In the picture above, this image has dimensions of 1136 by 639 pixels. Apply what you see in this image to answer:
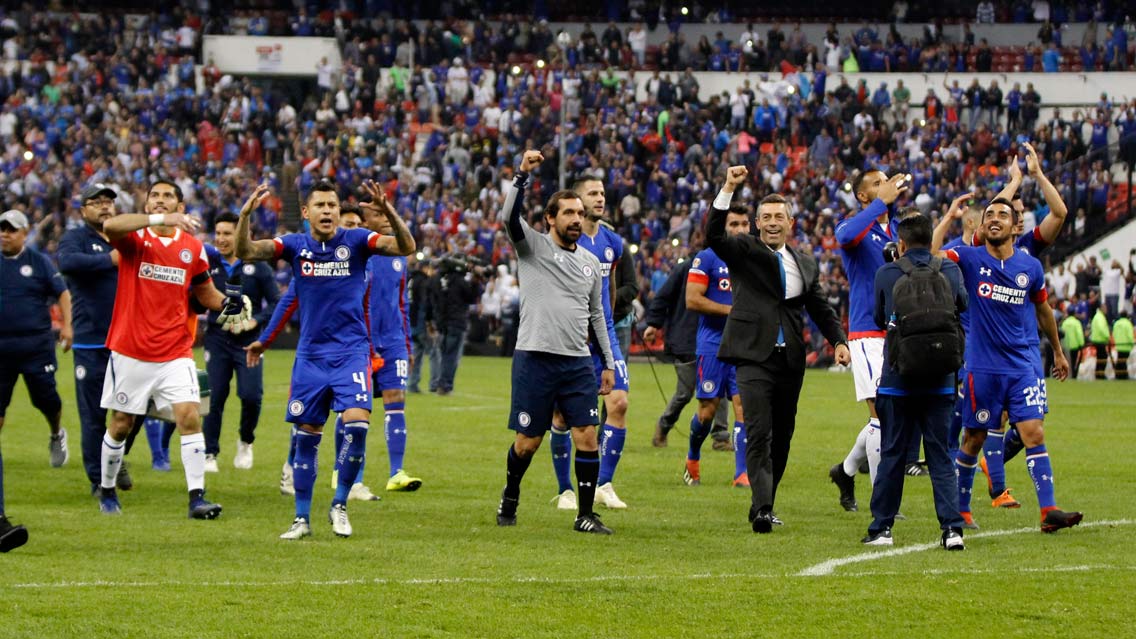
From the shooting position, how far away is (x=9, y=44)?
157 feet

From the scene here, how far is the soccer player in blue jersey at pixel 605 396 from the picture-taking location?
39.3 ft

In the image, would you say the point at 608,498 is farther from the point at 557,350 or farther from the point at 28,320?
the point at 28,320

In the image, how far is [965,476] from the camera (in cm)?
1102

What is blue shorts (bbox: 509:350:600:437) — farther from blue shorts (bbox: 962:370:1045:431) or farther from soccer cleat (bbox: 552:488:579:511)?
blue shorts (bbox: 962:370:1045:431)

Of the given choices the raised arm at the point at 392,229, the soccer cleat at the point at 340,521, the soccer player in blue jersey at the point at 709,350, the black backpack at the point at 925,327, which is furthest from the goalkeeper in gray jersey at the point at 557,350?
the soccer player in blue jersey at the point at 709,350

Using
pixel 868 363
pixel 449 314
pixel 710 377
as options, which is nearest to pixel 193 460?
pixel 710 377

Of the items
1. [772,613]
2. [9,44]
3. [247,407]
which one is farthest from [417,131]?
[772,613]

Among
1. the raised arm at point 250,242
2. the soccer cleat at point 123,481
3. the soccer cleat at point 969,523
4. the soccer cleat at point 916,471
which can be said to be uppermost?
the raised arm at point 250,242

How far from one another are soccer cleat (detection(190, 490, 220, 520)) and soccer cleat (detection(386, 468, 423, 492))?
6.18 ft

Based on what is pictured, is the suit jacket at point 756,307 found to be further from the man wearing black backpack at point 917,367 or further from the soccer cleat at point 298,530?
the soccer cleat at point 298,530

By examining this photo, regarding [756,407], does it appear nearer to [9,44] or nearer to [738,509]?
[738,509]

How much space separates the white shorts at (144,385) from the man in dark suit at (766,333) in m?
3.75

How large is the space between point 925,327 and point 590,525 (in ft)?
8.41

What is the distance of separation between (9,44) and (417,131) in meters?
12.9
